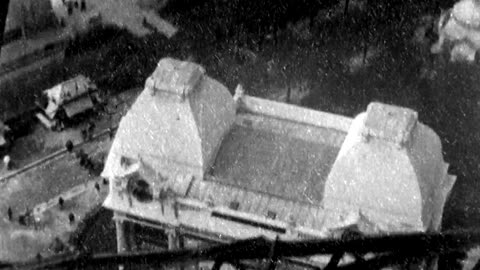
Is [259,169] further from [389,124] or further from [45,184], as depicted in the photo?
[45,184]

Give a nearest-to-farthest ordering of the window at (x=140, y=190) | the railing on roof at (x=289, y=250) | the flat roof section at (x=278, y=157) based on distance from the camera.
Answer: the railing on roof at (x=289, y=250) < the window at (x=140, y=190) < the flat roof section at (x=278, y=157)

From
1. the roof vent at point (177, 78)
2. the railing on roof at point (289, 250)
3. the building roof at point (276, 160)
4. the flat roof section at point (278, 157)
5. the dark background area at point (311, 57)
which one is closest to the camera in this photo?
the railing on roof at point (289, 250)

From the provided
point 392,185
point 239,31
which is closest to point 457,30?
point 239,31

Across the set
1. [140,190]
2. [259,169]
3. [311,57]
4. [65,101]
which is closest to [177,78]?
[140,190]

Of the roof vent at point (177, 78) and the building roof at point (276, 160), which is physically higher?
the roof vent at point (177, 78)

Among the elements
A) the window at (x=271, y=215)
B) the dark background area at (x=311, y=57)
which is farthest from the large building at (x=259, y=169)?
the dark background area at (x=311, y=57)

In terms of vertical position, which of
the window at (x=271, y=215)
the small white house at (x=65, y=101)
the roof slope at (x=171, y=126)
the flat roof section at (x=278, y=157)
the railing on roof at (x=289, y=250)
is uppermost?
the railing on roof at (x=289, y=250)

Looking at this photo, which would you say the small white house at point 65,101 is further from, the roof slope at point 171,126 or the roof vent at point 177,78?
the roof vent at point 177,78

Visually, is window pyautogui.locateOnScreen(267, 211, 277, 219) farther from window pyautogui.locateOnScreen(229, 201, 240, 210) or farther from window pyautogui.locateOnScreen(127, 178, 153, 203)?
window pyautogui.locateOnScreen(127, 178, 153, 203)

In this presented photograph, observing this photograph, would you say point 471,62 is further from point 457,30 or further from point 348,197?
point 348,197
